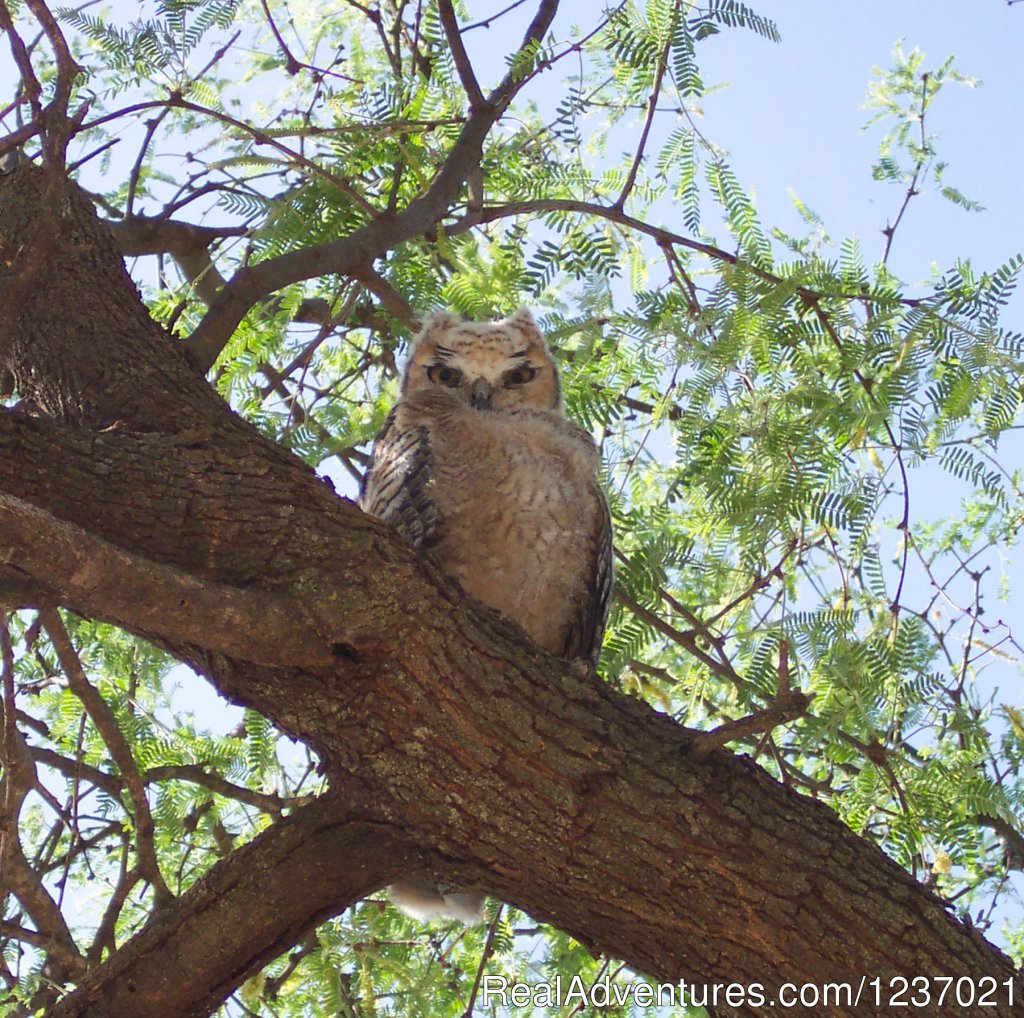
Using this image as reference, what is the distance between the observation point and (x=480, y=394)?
3.29 metres

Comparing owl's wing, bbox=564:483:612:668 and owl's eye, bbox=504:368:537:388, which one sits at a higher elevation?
owl's eye, bbox=504:368:537:388

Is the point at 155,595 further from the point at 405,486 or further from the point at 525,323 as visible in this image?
the point at 525,323

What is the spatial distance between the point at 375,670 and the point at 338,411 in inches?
76.4

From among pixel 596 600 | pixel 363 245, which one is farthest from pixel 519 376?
pixel 596 600

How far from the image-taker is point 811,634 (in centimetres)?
283

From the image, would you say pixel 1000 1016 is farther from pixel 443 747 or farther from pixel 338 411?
pixel 338 411

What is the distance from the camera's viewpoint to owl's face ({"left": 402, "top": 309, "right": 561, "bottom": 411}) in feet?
11.0

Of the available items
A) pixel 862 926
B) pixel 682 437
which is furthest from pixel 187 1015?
pixel 682 437

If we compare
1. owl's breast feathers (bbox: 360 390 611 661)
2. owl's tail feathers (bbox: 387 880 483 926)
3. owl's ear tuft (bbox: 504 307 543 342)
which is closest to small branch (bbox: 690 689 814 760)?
owl's tail feathers (bbox: 387 880 483 926)

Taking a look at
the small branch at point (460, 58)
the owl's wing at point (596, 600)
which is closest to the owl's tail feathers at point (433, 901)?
the owl's wing at point (596, 600)

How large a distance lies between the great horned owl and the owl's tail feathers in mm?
33

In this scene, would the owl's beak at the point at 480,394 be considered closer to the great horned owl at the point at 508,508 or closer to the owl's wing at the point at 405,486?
the great horned owl at the point at 508,508

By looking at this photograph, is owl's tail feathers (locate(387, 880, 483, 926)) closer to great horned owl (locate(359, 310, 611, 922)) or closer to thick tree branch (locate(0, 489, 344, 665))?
great horned owl (locate(359, 310, 611, 922))

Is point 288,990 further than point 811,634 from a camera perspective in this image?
Yes
